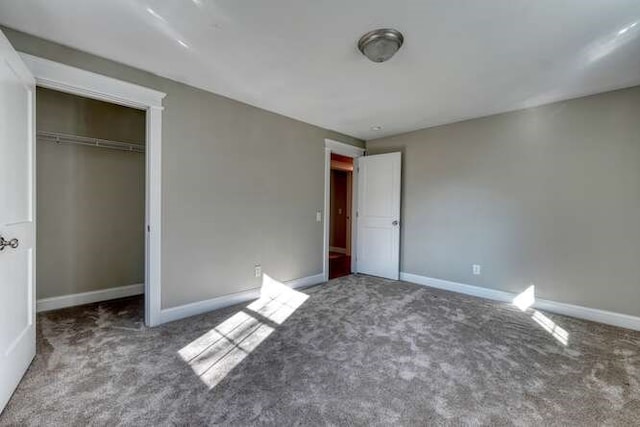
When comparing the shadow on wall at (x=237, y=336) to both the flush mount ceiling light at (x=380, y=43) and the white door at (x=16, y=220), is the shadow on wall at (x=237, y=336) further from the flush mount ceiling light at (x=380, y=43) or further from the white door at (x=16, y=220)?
the flush mount ceiling light at (x=380, y=43)

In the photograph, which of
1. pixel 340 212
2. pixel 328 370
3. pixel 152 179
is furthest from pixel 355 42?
pixel 340 212

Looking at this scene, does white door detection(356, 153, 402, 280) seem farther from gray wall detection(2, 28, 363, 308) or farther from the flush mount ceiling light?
the flush mount ceiling light

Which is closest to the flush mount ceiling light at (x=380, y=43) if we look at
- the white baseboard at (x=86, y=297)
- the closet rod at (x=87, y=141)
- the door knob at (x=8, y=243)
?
the door knob at (x=8, y=243)

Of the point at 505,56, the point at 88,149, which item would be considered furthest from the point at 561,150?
the point at 88,149

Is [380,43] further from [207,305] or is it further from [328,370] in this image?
[207,305]

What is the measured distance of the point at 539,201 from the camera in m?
3.25

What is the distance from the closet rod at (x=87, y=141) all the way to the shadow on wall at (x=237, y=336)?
227cm

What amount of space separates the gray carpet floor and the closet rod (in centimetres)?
181

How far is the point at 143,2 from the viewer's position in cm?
170

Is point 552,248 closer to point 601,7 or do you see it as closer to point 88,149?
point 601,7

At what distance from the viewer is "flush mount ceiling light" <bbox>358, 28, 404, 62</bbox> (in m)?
1.94

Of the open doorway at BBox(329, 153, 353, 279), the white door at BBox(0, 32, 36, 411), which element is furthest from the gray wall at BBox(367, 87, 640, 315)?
the white door at BBox(0, 32, 36, 411)

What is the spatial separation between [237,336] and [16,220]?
5.57 feet

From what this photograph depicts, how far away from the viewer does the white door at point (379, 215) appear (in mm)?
4422
